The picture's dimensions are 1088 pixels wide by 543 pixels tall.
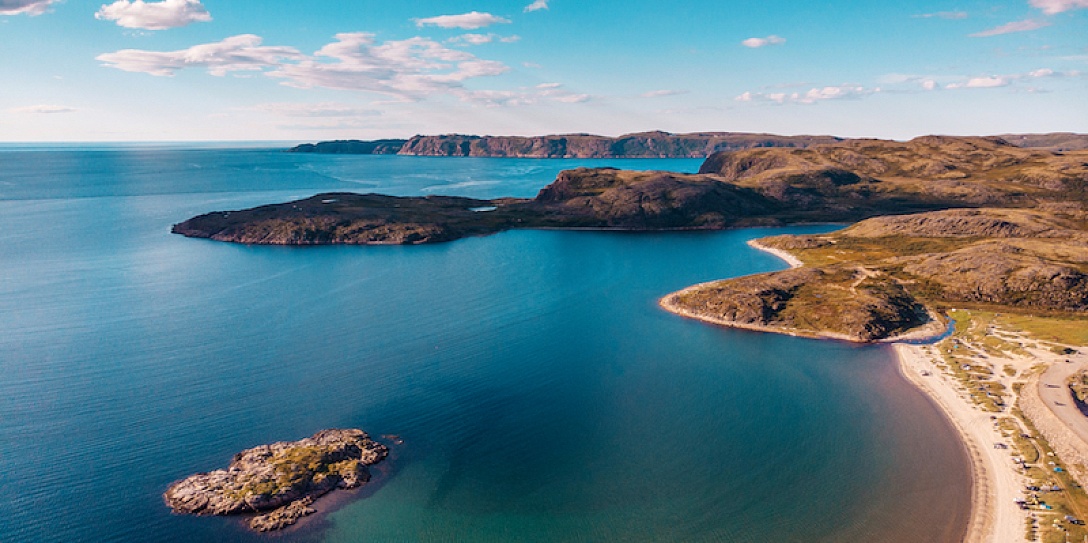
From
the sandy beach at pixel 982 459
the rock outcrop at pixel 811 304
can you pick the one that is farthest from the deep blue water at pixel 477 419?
the rock outcrop at pixel 811 304

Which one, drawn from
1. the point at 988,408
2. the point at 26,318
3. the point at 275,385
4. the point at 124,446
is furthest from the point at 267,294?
the point at 988,408

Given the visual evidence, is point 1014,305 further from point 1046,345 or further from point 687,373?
point 687,373

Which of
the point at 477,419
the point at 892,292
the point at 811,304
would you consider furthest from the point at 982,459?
the point at 892,292

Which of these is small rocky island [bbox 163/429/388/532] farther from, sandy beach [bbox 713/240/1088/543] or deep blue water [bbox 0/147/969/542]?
sandy beach [bbox 713/240/1088/543]

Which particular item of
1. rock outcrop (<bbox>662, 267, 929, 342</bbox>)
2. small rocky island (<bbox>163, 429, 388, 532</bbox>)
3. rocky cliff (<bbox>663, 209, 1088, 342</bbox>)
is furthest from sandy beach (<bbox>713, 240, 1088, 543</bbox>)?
small rocky island (<bbox>163, 429, 388, 532</bbox>)

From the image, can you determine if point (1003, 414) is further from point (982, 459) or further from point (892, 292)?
point (892, 292)

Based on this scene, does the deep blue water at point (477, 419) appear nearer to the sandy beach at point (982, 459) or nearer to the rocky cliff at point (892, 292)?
the sandy beach at point (982, 459)
